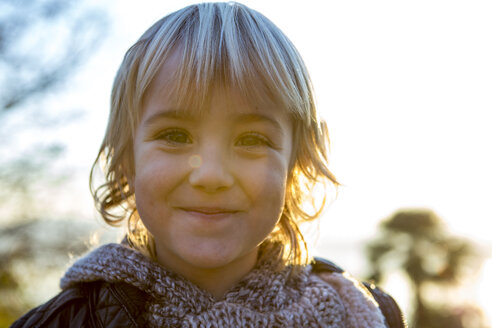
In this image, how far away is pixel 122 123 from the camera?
1832mm

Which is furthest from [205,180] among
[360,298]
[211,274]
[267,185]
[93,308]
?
[360,298]

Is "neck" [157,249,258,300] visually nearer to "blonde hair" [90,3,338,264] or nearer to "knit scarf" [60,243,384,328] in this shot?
"knit scarf" [60,243,384,328]

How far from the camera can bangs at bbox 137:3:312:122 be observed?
1.54 meters

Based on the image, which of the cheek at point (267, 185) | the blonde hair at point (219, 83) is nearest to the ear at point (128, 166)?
the blonde hair at point (219, 83)

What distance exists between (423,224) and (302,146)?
12819 mm

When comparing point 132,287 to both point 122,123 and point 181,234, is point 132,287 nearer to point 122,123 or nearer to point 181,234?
point 181,234

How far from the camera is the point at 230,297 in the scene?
1667mm

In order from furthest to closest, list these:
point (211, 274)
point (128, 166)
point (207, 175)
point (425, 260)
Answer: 1. point (425, 260)
2. point (128, 166)
3. point (211, 274)
4. point (207, 175)

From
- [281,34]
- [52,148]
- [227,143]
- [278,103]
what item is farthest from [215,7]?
[52,148]

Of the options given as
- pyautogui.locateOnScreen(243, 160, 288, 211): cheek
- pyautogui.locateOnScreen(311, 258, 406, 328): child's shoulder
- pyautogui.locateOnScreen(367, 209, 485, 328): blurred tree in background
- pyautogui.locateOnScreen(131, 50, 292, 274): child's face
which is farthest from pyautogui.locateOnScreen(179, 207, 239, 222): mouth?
pyautogui.locateOnScreen(367, 209, 485, 328): blurred tree in background

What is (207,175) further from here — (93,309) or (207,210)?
(93,309)

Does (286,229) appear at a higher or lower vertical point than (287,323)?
higher

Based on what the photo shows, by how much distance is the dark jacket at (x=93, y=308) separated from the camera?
61.2 inches

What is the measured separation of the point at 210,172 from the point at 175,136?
0.21 m
